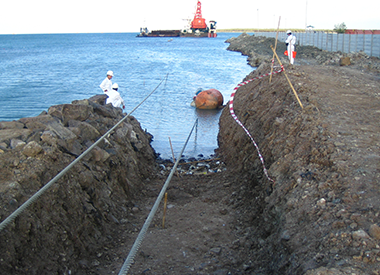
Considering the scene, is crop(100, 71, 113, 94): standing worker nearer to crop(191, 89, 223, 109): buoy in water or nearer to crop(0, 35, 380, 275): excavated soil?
crop(0, 35, 380, 275): excavated soil

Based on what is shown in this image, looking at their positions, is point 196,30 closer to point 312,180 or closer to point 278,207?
point 312,180

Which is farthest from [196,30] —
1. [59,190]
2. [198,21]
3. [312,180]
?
[59,190]

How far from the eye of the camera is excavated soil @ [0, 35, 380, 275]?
11.7ft

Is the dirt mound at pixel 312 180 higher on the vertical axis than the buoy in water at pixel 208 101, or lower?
higher

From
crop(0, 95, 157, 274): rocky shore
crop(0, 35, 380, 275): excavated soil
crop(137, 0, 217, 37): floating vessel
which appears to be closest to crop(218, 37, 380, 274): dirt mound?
crop(0, 35, 380, 275): excavated soil

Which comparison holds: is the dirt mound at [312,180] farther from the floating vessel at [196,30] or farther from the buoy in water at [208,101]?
the floating vessel at [196,30]

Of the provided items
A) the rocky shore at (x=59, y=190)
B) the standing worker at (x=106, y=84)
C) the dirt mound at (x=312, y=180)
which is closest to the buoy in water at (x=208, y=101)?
the standing worker at (x=106, y=84)

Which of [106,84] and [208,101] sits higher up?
[106,84]

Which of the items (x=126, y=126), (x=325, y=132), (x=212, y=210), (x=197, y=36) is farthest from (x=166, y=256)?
(x=197, y=36)

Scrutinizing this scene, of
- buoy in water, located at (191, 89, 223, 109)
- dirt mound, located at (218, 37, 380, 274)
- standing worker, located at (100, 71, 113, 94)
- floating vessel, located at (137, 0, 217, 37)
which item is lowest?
buoy in water, located at (191, 89, 223, 109)

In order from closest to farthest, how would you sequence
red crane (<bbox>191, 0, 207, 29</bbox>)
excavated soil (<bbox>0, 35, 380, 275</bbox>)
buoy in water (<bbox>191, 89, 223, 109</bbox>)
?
excavated soil (<bbox>0, 35, 380, 275</bbox>), buoy in water (<bbox>191, 89, 223, 109</bbox>), red crane (<bbox>191, 0, 207, 29</bbox>)

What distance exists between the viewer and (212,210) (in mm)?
6184

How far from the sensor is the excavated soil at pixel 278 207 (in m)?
3.57

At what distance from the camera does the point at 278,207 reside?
15.6 feet
